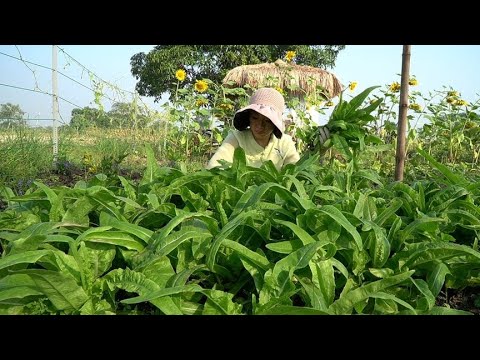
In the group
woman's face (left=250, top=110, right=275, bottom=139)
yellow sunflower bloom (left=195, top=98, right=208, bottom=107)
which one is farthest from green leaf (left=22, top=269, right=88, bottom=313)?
yellow sunflower bloom (left=195, top=98, right=208, bottom=107)

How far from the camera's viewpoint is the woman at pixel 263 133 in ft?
9.23

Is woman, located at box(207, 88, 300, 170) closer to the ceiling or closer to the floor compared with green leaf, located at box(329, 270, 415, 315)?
closer to the ceiling

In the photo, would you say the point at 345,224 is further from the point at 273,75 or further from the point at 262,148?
the point at 273,75

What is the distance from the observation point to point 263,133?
9.89 feet

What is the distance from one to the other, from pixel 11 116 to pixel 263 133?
16.8 ft

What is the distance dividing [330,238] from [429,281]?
244mm

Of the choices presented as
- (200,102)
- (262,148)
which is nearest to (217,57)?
(200,102)

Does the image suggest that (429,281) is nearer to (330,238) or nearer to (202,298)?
(330,238)

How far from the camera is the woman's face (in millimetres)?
2957

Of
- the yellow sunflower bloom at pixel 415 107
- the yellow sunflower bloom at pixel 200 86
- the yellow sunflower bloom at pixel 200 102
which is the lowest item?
the yellow sunflower bloom at pixel 415 107

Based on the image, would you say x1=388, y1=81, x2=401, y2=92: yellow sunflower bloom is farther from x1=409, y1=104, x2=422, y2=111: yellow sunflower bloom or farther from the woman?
the woman

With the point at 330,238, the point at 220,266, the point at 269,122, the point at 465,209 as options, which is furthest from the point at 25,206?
the point at 269,122

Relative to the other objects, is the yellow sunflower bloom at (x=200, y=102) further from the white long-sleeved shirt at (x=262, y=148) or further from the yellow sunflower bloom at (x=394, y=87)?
the white long-sleeved shirt at (x=262, y=148)

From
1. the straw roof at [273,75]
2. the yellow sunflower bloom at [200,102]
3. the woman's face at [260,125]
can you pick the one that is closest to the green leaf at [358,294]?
the woman's face at [260,125]
